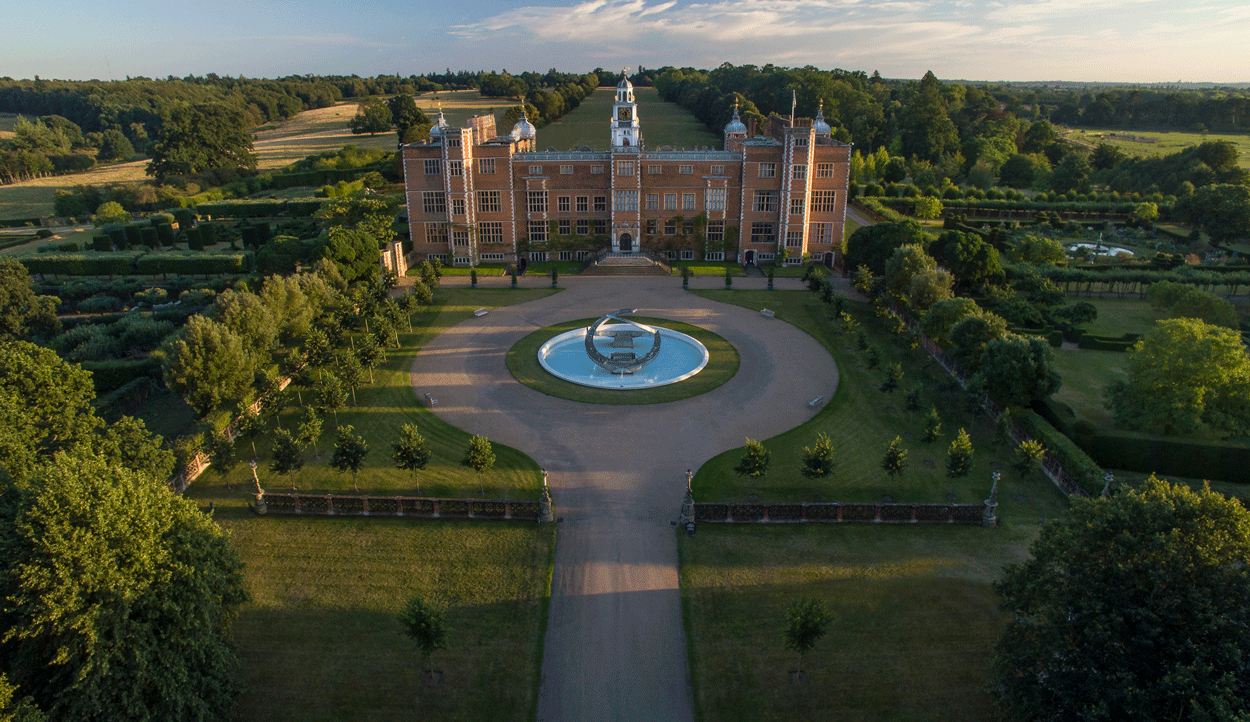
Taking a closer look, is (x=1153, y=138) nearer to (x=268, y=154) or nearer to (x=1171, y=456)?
(x=1171, y=456)

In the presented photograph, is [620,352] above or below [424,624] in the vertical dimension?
above

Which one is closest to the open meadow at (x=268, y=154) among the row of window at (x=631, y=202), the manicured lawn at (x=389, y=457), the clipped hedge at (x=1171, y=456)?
the row of window at (x=631, y=202)

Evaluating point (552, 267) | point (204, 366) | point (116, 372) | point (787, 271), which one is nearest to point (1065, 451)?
point (787, 271)

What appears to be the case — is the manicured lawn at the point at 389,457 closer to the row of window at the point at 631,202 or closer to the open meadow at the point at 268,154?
the row of window at the point at 631,202

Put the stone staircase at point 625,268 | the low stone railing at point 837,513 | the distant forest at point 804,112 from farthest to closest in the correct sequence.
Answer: the distant forest at point 804,112, the stone staircase at point 625,268, the low stone railing at point 837,513

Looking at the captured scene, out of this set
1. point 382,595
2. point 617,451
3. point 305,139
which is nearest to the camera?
point 382,595

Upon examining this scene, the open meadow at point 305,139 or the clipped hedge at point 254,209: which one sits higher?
the open meadow at point 305,139

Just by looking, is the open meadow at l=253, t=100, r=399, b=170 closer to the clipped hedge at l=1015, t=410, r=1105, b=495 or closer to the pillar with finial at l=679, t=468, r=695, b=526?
the pillar with finial at l=679, t=468, r=695, b=526

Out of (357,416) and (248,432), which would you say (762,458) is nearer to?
(357,416)
